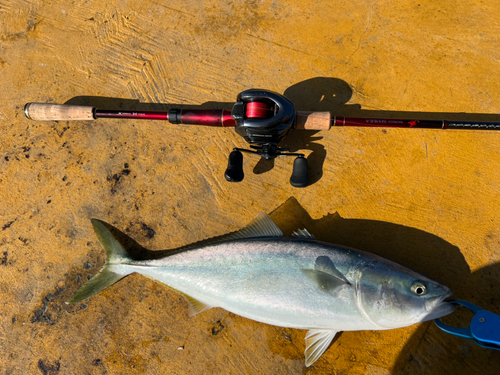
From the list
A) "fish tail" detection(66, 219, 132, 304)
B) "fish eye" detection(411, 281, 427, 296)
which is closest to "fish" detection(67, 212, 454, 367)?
"fish eye" detection(411, 281, 427, 296)

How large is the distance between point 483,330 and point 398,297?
24.1 inches

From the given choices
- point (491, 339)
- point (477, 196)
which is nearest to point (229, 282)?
point (491, 339)

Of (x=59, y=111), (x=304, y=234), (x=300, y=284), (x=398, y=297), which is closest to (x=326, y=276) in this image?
(x=300, y=284)

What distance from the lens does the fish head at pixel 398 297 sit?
1861 mm

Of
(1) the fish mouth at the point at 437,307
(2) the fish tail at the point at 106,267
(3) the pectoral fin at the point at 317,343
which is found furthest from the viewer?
(2) the fish tail at the point at 106,267

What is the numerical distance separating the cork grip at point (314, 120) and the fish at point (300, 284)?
80 centimetres

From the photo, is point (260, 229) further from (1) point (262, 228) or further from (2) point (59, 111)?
(2) point (59, 111)

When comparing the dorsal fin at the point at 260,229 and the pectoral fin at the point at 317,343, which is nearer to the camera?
the pectoral fin at the point at 317,343

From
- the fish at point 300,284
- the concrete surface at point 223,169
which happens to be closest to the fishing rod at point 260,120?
the concrete surface at point 223,169

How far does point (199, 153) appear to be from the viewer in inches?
102

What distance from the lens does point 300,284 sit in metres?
2.01

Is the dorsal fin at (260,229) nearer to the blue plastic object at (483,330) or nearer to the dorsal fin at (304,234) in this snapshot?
the dorsal fin at (304,234)

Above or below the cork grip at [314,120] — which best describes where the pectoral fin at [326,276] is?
below

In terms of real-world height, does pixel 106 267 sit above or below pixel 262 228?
below
